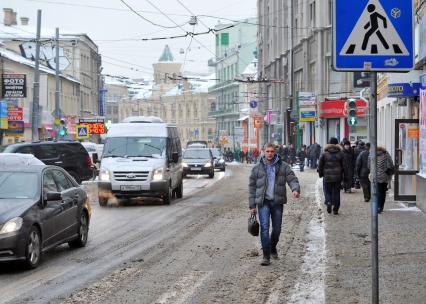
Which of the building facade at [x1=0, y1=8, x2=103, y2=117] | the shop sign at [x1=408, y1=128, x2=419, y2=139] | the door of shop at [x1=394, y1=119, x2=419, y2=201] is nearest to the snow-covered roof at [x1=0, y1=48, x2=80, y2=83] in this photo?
the building facade at [x1=0, y1=8, x2=103, y2=117]

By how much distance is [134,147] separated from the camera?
876 inches

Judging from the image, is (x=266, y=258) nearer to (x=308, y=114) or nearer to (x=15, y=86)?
(x=15, y=86)

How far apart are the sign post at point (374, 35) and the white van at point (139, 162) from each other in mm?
15153

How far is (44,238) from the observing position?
35.6ft

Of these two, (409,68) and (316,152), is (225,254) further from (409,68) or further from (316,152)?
(316,152)

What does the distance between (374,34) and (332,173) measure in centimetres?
1226

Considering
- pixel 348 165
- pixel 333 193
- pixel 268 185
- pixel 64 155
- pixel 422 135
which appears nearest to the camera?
pixel 268 185

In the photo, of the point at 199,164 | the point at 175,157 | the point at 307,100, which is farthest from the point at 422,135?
the point at 307,100

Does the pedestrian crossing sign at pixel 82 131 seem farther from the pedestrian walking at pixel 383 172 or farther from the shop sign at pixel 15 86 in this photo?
the pedestrian walking at pixel 383 172

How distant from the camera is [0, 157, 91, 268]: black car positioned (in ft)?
32.8

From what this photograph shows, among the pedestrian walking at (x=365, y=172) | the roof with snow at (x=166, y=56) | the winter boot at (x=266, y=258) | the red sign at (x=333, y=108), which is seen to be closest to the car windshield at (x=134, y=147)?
the pedestrian walking at (x=365, y=172)

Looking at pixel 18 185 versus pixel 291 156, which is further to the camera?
pixel 291 156

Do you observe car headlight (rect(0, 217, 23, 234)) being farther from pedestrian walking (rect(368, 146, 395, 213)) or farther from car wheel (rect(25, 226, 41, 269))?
pedestrian walking (rect(368, 146, 395, 213))

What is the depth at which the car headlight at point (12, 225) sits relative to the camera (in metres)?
9.94
